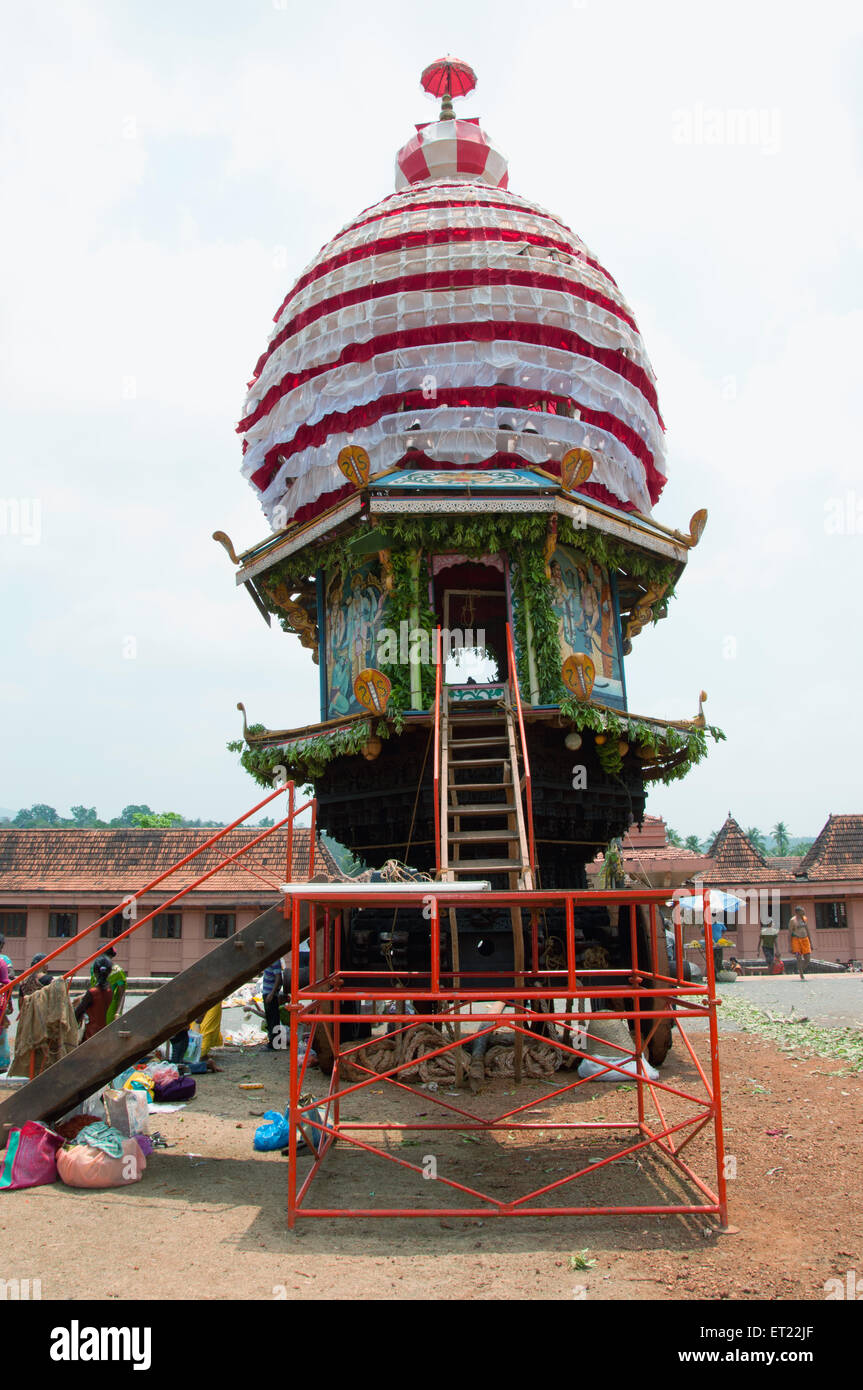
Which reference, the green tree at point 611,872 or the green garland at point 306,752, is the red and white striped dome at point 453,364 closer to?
the green garland at point 306,752

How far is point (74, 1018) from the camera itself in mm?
10500

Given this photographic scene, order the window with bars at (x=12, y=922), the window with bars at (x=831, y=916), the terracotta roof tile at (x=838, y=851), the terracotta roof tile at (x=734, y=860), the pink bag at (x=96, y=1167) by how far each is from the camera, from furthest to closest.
A: the terracotta roof tile at (x=734, y=860), the terracotta roof tile at (x=838, y=851), the window with bars at (x=831, y=916), the window with bars at (x=12, y=922), the pink bag at (x=96, y=1167)

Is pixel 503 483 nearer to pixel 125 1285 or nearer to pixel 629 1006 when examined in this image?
pixel 629 1006

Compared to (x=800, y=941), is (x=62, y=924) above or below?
above

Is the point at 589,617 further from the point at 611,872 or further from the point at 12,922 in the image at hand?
the point at 12,922

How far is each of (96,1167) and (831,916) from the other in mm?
27814

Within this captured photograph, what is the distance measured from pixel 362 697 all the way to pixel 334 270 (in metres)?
8.52

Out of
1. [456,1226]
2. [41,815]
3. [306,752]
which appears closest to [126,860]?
[306,752]

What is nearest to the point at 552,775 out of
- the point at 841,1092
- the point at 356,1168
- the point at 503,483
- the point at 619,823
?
the point at 619,823

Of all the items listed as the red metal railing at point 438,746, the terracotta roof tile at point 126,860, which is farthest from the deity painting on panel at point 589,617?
the terracotta roof tile at point 126,860

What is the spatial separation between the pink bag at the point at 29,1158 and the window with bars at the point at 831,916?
1087 inches

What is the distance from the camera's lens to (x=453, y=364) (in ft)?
47.2

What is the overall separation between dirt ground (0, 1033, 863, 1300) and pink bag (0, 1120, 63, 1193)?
181mm

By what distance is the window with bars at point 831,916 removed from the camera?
98.6 feet
